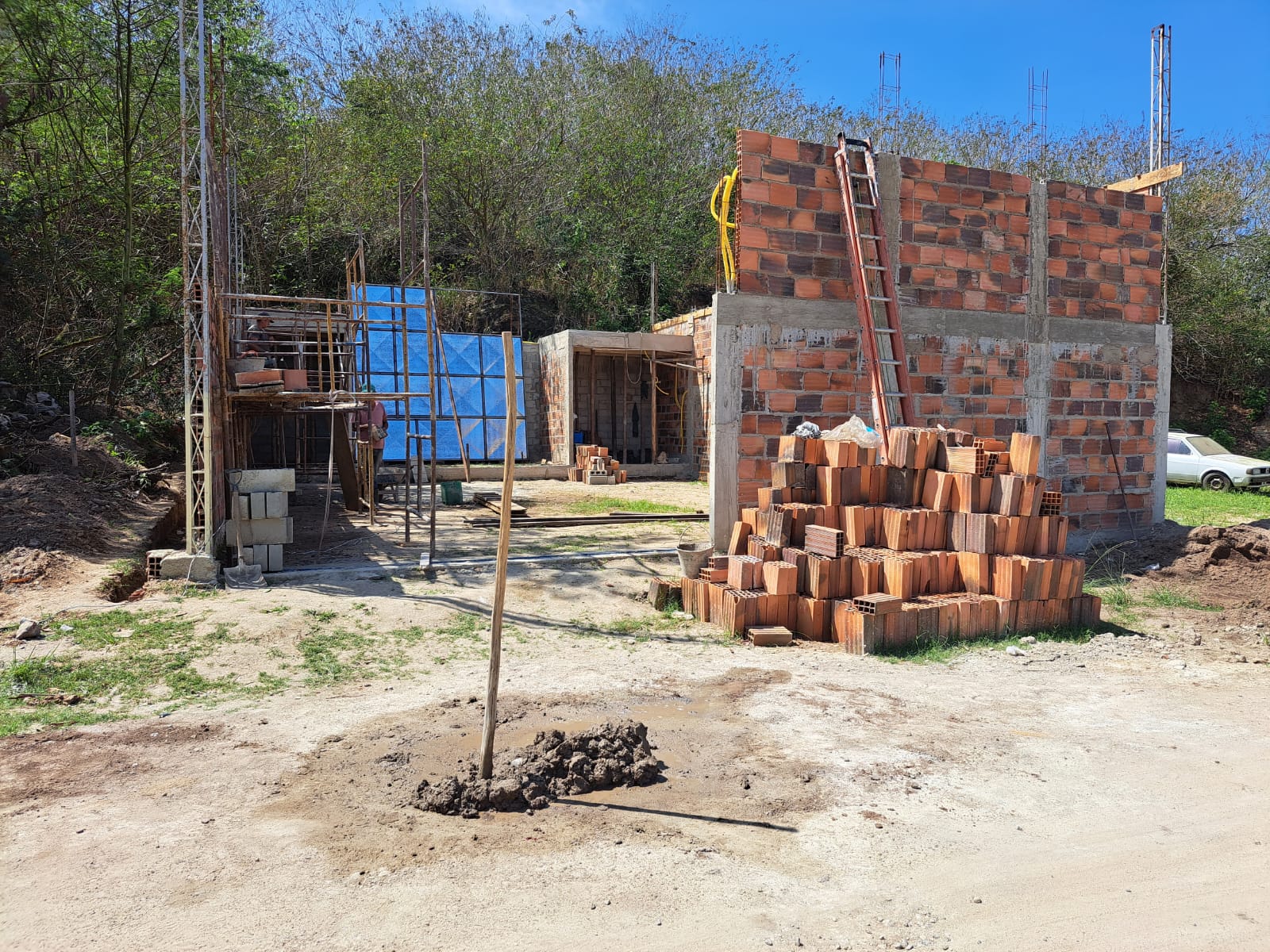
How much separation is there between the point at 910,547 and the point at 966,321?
11.6 feet

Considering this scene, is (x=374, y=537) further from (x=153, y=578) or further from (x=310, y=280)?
(x=310, y=280)

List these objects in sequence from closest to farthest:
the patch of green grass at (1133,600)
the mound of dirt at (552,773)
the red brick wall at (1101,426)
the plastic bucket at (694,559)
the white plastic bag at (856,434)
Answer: the mound of dirt at (552,773) → the white plastic bag at (856,434) → the patch of green grass at (1133,600) → the plastic bucket at (694,559) → the red brick wall at (1101,426)

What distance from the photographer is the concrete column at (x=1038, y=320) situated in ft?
32.3

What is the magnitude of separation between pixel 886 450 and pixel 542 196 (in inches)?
927

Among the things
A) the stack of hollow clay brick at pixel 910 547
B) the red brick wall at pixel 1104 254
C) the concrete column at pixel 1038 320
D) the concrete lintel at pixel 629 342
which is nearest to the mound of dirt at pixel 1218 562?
the concrete column at pixel 1038 320

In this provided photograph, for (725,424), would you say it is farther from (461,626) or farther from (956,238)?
(956,238)

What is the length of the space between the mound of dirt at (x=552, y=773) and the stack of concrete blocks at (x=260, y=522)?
5.43m

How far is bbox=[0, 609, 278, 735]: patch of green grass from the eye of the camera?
17.1 ft

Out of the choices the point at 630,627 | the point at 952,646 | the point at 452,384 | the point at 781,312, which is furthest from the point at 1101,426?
the point at 452,384

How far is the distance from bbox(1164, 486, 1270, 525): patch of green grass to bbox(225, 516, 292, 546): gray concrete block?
501 inches

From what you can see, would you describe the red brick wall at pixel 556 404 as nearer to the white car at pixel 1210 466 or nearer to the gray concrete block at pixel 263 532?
the gray concrete block at pixel 263 532

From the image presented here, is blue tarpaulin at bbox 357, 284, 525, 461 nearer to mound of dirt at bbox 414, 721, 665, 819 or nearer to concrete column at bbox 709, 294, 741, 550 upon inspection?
concrete column at bbox 709, 294, 741, 550

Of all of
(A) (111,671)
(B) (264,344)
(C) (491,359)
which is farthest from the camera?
(C) (491,359)

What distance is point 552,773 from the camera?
4105mm
